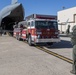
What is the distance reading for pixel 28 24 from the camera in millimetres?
19672

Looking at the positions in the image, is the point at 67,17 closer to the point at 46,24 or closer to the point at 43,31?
the point at 46,24

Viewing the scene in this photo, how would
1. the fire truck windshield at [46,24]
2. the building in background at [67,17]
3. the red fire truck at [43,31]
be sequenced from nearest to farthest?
the red fire truck at [43,31]
the fire truck windshield at [46,24]
the building in background at [67,17]

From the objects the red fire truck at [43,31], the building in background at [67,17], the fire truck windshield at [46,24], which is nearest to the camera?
the red fire truck at [43,31]

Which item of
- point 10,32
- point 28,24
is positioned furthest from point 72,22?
point 28,24

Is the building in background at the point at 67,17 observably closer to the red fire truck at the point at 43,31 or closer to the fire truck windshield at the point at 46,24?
the fire truck windshield at the point at 46,24

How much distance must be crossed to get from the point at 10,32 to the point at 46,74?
2729cm

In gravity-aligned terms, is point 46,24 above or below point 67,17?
below

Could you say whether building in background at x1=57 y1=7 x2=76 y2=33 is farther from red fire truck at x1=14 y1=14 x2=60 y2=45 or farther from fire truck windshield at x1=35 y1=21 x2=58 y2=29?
red fire truck at x1=14 y1=14 x2=60 y2=45

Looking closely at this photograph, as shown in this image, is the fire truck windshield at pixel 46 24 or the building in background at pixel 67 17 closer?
the fire truck windshield at pixel 46 24

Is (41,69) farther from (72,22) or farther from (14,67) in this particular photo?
(72,22)

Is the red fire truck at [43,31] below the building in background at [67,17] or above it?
below

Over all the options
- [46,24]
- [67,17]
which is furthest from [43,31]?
[67,17]

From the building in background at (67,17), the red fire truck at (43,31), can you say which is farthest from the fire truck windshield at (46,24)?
the building in background at (67,17)

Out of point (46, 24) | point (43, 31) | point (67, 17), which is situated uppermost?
point (67, 17)
